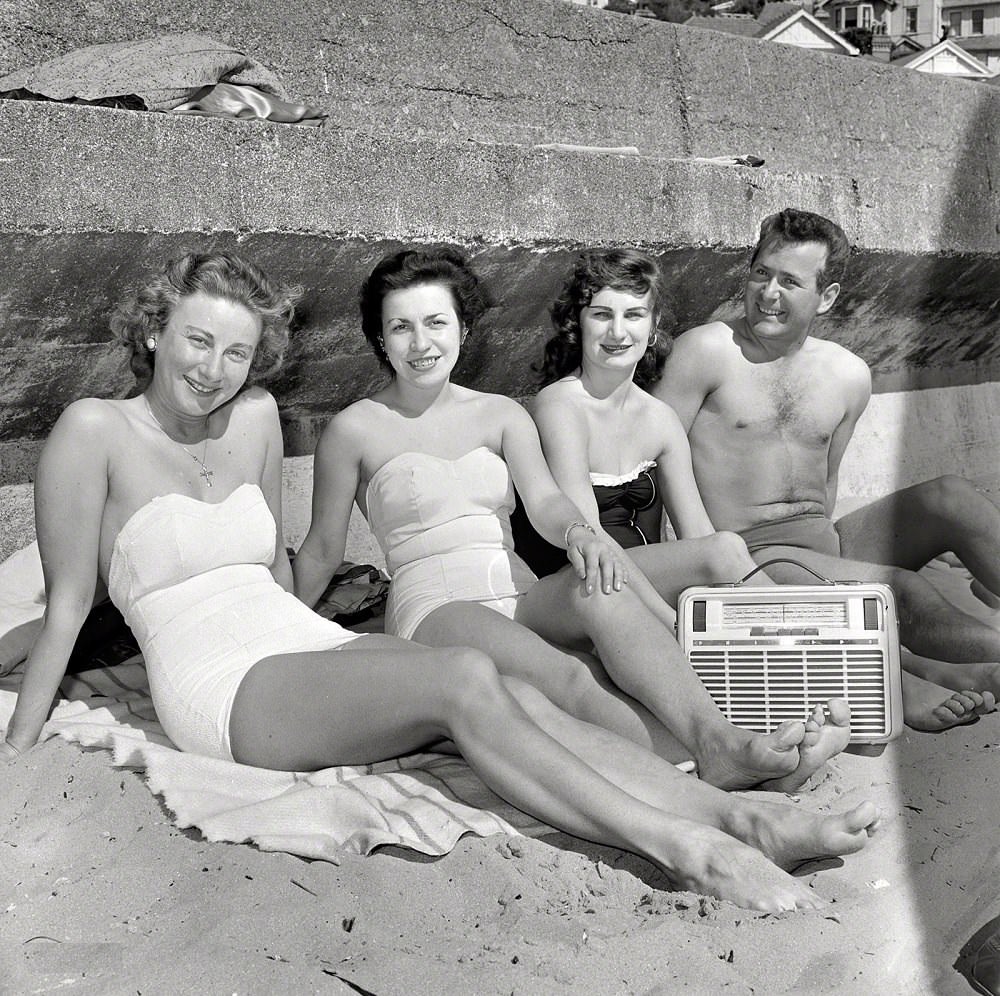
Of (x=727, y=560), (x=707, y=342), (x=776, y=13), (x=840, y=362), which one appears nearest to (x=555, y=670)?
(x=727, y=560)

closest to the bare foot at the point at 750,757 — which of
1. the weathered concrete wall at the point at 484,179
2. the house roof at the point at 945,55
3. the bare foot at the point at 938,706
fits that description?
the bare foot at the point at 938,706

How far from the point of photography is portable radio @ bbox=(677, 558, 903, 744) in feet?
9.70

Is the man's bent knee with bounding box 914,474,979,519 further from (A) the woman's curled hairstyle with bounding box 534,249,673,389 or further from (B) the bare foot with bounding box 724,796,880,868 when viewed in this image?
(B) the bare foot with bounding box 724,796,880,868

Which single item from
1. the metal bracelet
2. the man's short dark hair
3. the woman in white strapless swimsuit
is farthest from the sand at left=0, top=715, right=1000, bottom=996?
the man's short dark hair

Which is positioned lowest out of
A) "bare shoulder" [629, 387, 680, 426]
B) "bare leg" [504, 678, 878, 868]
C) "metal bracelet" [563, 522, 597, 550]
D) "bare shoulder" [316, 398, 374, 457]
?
"bare leg" [504, 678, 878, 868]

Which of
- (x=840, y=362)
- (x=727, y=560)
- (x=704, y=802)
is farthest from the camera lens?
(x=840, y=362)

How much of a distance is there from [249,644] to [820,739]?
50.6 inches

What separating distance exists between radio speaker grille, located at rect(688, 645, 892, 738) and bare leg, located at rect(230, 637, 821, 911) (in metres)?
0.66

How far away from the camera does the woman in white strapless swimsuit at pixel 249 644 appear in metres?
2.36

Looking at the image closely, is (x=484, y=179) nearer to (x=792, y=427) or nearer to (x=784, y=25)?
(x=792, y=427)

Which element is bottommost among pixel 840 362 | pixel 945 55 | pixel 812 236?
pixel 840 362

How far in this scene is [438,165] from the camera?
12.6 feet

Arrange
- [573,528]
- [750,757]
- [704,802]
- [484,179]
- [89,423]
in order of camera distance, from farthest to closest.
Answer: [484,179]
[573,528]
[89,423]
[750,757]
[704,802]

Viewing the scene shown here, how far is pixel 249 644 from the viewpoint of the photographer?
2818 millimetres
